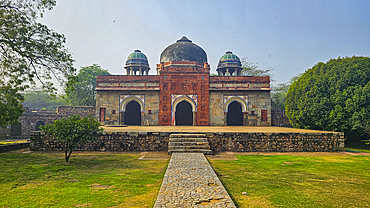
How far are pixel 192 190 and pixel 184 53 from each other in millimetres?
17664

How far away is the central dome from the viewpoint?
822 inches

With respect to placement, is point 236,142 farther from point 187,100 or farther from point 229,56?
point 229,56

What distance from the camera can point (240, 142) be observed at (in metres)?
10.7

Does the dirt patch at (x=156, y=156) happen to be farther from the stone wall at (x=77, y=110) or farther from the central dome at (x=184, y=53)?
the stone wall at (x=77, y=110)

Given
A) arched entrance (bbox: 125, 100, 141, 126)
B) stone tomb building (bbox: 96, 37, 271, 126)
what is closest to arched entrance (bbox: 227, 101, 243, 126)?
stone tomb building (bbox: 96, 37, 271, 126)

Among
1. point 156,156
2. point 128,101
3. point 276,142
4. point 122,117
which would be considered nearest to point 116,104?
point 128,101

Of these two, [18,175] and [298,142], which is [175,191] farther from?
[298,142]

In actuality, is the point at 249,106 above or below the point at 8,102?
above

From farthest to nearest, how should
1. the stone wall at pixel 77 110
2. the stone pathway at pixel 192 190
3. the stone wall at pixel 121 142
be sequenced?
the stone wall at pixel 77 110
the stone wall at pixel 121 142
the stone pathway at pixel 192 190

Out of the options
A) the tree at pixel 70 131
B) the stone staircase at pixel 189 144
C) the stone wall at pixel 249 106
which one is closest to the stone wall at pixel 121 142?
the stone staircase at pixel 189 144

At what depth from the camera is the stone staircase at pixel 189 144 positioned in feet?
31.0

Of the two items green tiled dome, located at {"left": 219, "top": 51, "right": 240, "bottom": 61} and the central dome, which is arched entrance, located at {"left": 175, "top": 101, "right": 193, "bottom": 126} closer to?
the central dome

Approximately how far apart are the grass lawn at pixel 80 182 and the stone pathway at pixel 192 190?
293mm

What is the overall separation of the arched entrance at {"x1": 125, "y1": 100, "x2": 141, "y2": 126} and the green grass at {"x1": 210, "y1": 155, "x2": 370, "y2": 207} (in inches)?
514
